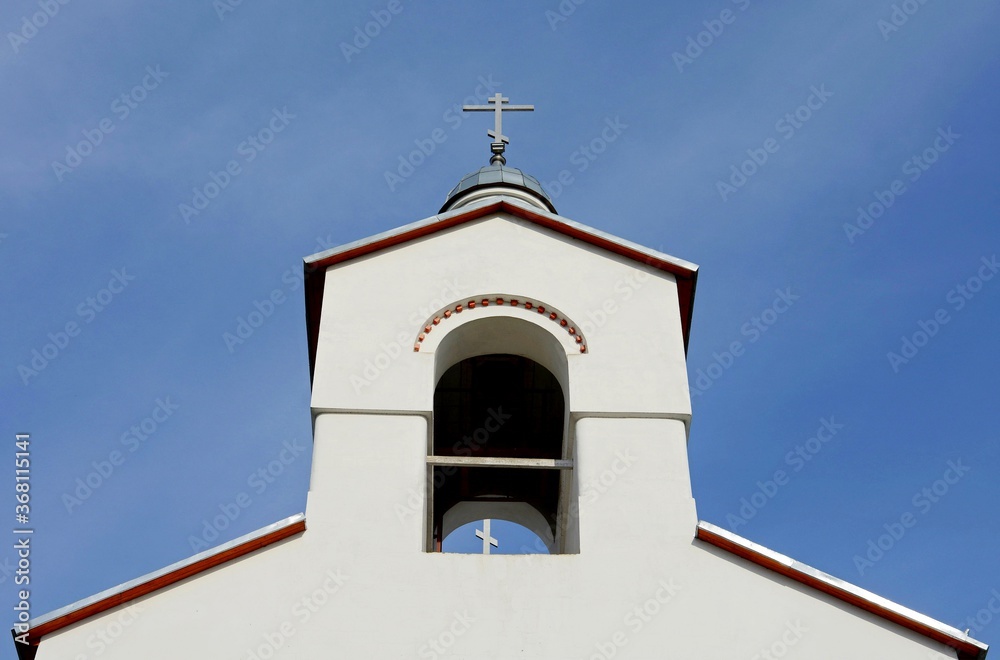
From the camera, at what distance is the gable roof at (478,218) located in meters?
13.9

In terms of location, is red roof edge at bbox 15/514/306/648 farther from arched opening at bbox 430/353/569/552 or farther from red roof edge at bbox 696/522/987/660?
arched opening at bbox 430/353/569/552

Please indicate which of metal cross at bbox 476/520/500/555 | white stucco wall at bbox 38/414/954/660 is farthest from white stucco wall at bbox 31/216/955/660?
metal cross at bbox 476/520/500/555

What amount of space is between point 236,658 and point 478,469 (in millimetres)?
Answer: 5767

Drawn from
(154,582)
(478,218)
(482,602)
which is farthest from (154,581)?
(478,218)

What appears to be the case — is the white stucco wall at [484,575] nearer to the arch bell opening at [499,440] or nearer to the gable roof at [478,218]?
the gable roof at [478,218]

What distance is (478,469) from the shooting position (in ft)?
52.4

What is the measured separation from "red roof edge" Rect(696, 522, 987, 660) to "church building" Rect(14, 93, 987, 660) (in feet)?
0.05

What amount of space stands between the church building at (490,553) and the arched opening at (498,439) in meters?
0.80

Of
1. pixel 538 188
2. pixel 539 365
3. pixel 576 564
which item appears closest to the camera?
pixel 576 564

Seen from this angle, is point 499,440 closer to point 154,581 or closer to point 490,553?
point 490,553

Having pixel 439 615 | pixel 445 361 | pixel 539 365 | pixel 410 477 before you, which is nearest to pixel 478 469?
pixel 539 365

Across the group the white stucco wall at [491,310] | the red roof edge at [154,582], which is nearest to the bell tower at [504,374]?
the white stucco wall at [491,310]

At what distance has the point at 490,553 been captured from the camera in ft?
40.8

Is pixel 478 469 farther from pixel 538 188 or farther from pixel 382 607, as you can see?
pixel 382 607
